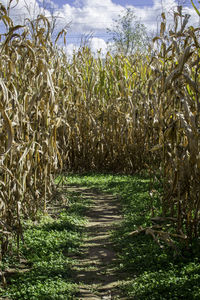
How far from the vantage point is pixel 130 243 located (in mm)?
3695

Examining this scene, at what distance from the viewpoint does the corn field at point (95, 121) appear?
9.64 feet

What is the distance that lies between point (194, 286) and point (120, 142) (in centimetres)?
438

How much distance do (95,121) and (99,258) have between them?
375 cm

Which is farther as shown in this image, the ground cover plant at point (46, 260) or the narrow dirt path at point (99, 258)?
the narrow dirt path at point (99, 258)

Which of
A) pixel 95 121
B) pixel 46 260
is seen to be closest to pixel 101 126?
pixel 95 121

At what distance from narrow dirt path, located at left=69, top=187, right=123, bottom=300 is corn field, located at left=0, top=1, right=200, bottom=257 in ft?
1.98

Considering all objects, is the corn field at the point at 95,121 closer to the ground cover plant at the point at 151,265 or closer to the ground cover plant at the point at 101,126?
the ground cover plant at the point at 101,126

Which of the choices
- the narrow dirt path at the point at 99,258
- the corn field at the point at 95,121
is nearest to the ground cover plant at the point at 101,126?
the corn field at the point at 95,121

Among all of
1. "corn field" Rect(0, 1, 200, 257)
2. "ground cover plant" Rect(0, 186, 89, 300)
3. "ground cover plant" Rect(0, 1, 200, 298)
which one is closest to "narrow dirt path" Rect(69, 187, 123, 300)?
"ground cover plant" Rect(0, 186, 89, 300)

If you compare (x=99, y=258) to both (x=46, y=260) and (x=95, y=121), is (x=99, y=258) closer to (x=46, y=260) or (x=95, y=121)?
(x=46, y=260)

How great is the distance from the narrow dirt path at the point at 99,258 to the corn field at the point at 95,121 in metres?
0.60

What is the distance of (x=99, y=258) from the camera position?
3.47m

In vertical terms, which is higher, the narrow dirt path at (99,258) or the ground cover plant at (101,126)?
the ground cover plant at (101,126)

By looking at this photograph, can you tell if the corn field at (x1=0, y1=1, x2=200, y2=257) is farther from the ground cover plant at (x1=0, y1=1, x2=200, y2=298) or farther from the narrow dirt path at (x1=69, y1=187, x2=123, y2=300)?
the narrow dirt path at (x1=69, y1=187, x2=123, y2=300)
